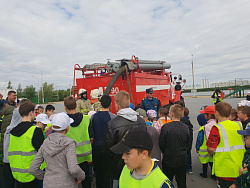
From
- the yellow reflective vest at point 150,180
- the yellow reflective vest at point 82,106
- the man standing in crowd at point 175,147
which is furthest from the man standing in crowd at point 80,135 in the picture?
the yellow reflective vest at point 82,106

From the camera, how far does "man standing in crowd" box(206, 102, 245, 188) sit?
2498 millimetres

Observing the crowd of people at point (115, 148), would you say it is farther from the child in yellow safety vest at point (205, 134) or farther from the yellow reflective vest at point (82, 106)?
Result: the yellow reflective vest at point (82, 106)

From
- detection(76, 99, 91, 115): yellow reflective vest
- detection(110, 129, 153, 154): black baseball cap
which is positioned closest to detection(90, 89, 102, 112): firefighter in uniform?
detection(76, 99, 91, 115): yellow reflective vest

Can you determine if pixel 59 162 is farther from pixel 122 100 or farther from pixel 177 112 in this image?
pixel 177 112

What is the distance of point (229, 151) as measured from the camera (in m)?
2.51

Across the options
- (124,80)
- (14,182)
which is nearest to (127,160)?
(14,182)

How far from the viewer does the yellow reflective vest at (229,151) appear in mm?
2496

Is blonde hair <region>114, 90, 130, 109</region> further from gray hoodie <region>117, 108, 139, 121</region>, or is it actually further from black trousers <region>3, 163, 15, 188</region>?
black trousers <region>3, 163, 15, 188</region>

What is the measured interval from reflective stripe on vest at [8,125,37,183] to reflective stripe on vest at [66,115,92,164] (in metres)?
0.59

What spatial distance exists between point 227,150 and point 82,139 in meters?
2.07

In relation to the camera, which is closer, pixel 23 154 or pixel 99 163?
pixel 23 154

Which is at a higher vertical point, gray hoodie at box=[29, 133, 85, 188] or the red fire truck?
the red fire truck

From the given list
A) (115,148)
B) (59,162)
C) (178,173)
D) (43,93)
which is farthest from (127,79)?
(43,93)

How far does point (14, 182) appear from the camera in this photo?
284 cm
